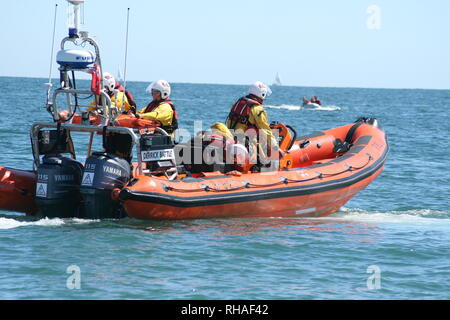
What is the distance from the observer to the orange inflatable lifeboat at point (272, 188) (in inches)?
307

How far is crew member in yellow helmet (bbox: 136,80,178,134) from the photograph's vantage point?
8258 millimetres

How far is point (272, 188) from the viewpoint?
8.62 metres

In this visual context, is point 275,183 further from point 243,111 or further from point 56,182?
point 56,182

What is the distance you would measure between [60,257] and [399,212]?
494 cm

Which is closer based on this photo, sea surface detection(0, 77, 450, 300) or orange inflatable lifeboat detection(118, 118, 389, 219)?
sea surface detection(0, 77, 450, 300)

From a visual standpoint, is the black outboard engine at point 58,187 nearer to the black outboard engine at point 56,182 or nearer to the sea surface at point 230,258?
the black outboard engine at point 56,182

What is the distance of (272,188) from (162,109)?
5.07 feet

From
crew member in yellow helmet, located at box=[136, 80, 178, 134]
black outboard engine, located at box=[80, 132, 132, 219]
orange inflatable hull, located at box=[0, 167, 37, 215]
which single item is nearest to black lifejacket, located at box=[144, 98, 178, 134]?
crew member in yellow helmet, located at box=[136, 80, 178, 134]

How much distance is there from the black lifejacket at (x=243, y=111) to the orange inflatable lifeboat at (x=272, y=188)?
27.5 inches

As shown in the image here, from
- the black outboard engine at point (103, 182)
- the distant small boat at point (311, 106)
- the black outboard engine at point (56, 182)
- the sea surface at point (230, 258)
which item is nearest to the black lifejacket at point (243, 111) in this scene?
the sea surface at point (230, 258)

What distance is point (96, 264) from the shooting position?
664cm

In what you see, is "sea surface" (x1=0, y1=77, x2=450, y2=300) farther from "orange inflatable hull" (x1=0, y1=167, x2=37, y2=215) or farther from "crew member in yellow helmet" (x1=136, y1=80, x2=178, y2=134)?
"crew member in yellow helmet" (x1=136, y1=80, x2=178, y2=134)

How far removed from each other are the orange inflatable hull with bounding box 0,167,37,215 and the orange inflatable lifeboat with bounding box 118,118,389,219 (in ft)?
3.91
